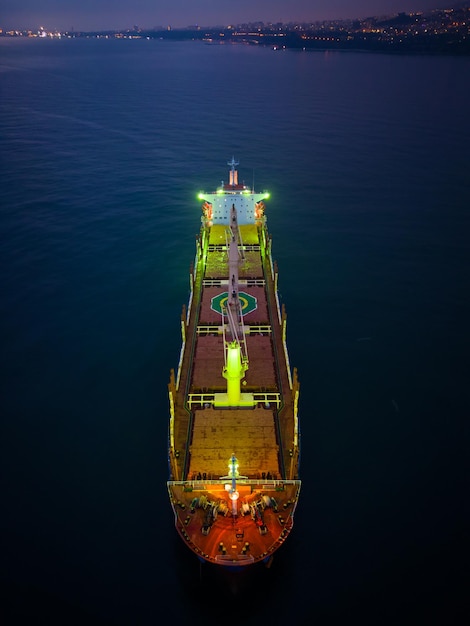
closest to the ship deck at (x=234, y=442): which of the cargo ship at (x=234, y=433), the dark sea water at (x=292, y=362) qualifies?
the cargo ship at (x=234, y=433)

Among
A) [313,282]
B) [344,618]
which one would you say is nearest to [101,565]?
Answer: [344,618]

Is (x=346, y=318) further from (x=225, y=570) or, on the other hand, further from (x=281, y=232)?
(x=225, y=570)

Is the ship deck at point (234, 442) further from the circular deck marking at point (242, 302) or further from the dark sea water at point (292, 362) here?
the dark sea water at point (292, 362)

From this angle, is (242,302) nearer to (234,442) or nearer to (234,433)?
(234,433)

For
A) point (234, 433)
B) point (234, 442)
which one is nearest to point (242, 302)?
point (234, 433)

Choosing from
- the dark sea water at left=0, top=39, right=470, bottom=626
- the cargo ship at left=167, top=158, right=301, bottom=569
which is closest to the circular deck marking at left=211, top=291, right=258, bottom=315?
the cargo ship at left=167, top=158, right=301, bottom=569

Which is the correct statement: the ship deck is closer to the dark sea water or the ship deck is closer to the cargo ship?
the cargo ship
